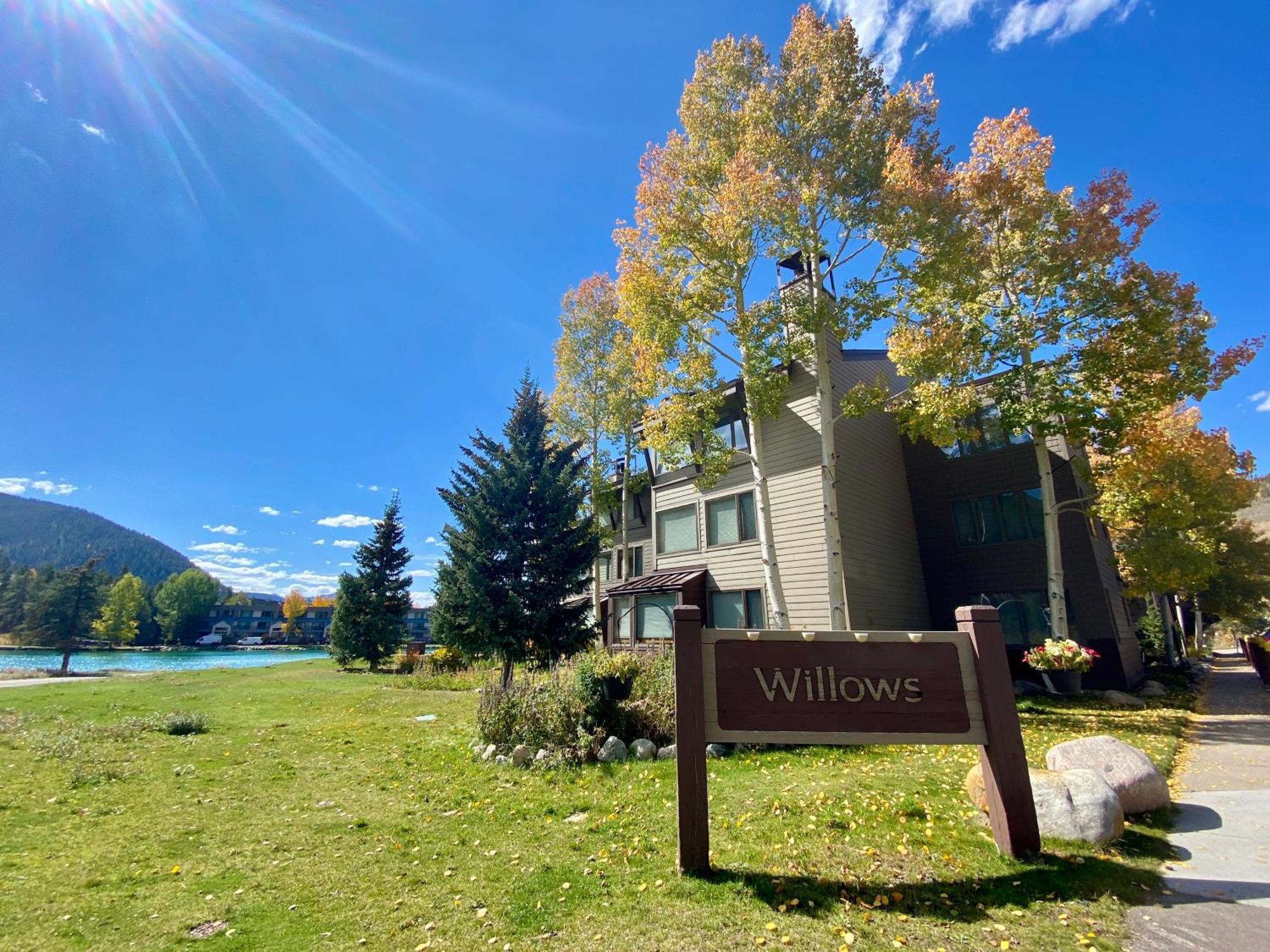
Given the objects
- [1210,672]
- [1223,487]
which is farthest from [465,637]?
[1210,672]

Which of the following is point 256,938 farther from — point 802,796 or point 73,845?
point 802,796

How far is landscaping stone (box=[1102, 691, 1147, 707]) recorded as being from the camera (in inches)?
478

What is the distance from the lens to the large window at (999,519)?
1530cm

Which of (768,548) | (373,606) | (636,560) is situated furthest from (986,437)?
(373,606)

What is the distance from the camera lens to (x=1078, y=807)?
4598 millimetres

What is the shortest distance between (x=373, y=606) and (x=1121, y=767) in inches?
1114

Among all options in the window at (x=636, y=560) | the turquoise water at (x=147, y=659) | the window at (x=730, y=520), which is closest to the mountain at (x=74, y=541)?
the turquoise water at (x=147, y=659)

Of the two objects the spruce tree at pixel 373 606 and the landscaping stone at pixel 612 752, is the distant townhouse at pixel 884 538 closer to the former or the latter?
the landscaping stone at pixel 612 752

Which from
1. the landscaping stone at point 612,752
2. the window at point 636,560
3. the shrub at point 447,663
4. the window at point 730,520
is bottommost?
the shrub at point 447,663

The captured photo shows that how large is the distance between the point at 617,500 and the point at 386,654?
46.6ft

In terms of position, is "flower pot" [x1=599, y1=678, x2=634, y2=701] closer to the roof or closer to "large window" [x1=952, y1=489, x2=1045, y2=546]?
the roof

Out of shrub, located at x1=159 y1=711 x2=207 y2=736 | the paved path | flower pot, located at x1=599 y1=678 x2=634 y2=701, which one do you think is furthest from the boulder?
shrub, located at x1=159 y1=711 x2=207 y2=736

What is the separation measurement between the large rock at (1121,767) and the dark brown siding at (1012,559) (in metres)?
10.7

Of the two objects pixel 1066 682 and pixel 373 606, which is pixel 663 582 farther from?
pixel 373 606
